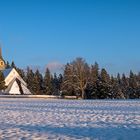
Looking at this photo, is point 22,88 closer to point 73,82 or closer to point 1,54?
point 73,82

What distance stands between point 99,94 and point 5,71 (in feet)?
121

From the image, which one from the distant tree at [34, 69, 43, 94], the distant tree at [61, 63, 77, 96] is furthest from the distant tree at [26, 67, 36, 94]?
the distant tree at [61, 63, 77, 96]

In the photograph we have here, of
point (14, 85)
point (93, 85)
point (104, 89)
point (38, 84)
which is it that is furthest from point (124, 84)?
point (104, 89)

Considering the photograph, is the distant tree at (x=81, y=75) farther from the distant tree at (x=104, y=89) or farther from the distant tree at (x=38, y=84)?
the distant tree at (x=38, y=84)

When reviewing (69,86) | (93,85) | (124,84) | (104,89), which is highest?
(124,84)

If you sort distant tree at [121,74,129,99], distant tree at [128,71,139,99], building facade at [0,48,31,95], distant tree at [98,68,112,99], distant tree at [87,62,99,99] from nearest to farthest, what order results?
distant tree at [98,68,112,99] < distant tree at [87,62,99,99] < building facade at [0,48,31,95] < distant tree at [128,71,139,99] < distant tree at [121,74,129,99]

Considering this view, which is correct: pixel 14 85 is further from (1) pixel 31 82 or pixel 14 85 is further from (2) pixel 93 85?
(2) pixel 93 85

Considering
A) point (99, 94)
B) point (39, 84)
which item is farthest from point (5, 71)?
point (99, 94)

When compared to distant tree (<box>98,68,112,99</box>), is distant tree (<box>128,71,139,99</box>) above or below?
above

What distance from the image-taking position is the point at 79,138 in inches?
472

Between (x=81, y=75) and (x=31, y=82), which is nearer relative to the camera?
(x=81, y=75)

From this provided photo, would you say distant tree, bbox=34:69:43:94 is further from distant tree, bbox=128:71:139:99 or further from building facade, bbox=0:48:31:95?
distant tree, bbox=128:71:139:99

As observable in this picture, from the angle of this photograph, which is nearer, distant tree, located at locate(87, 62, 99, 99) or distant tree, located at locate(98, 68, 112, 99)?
distant tree, located at locate(98, 68, 112, 99)

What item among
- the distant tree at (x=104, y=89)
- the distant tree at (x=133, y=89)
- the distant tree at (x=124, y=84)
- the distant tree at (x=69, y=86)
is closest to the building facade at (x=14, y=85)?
the distant tree at (x=69, y=86)
